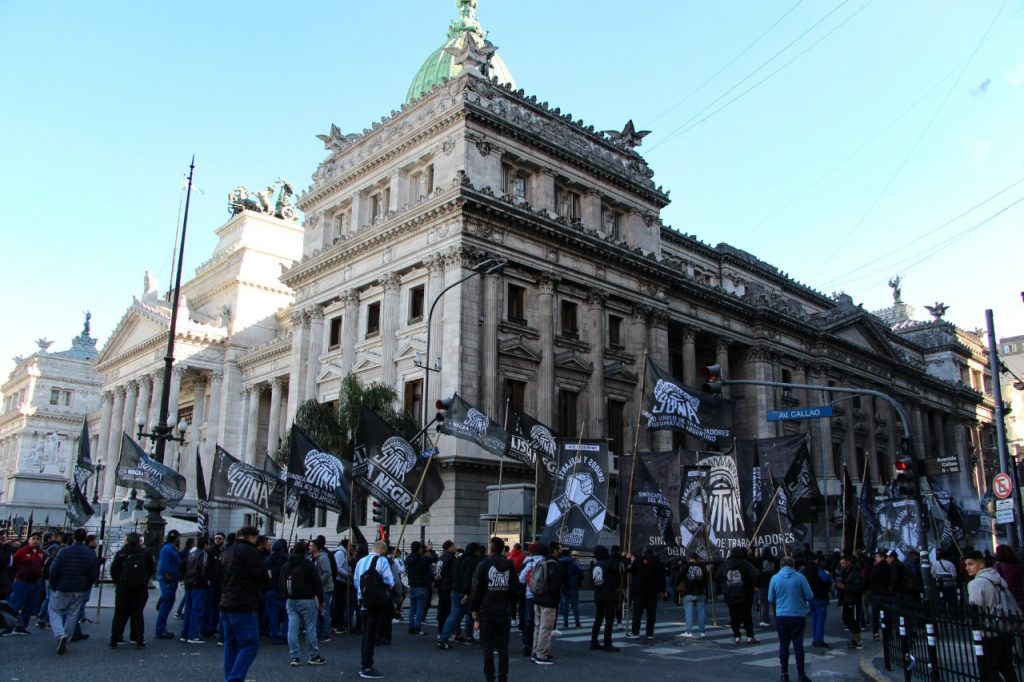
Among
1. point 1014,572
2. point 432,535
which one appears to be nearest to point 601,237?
point 432,535

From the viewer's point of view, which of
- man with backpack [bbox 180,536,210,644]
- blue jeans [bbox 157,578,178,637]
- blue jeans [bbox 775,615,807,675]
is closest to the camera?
blue jeans [bbox 775,615,807,675]

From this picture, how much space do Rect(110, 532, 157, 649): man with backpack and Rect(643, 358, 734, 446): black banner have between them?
34.1 feet

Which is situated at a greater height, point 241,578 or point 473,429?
point 473,429

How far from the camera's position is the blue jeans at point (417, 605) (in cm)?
1730

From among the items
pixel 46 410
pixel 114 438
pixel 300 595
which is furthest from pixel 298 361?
pixel 46 410

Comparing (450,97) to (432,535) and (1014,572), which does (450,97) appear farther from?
(1014,572)

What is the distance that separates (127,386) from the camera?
61.8 meters

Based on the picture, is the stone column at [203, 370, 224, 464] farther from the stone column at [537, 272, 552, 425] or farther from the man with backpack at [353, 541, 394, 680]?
the man with backpack at [353, 541, 394, 680]

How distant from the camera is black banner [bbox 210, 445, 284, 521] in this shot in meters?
18.2

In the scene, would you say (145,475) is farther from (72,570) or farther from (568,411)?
(568,411)

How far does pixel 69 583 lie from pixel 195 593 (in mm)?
2386

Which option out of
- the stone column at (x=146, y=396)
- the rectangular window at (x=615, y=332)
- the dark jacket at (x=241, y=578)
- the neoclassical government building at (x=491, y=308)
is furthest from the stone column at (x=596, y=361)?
the stone column at (x=146, y=396)

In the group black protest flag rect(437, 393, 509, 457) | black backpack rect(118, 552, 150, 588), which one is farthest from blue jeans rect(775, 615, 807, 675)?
black backpack rect(118, 552, 150, 588)

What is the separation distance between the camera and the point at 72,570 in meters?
13.3
